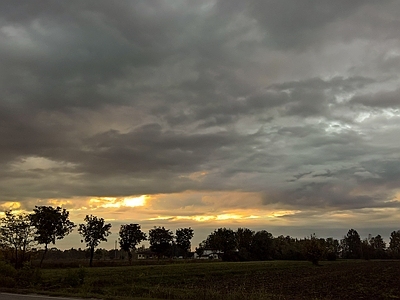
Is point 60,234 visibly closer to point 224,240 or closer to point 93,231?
point 93,231

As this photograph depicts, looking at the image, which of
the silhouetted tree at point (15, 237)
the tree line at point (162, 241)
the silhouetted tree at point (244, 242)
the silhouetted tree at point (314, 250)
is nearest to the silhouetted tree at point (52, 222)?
the tree line at point (162, 241)

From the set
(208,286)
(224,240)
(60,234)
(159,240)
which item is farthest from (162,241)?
(208,286)

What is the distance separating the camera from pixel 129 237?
122 metres

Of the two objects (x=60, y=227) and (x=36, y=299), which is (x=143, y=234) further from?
(x=36, y=299)

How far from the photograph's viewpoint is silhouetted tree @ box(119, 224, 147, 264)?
122062 mm

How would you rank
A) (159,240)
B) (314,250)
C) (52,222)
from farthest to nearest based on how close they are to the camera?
(159,240) → (314,250) → (52,222)

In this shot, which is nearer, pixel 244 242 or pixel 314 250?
pixel 314 250

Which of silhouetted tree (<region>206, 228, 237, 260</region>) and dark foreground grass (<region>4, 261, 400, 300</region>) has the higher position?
silhouetted tree (<region>206, 228, 237, 260</region>)

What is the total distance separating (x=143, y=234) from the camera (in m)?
125

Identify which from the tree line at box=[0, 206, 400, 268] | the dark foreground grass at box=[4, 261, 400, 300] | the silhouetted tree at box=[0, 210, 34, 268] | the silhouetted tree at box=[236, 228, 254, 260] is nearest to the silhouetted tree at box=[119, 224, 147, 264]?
the tree line at box=[0, 206, 400, 268]

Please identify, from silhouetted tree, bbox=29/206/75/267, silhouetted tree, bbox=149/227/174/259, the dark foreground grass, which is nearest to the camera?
the dark foreground grass

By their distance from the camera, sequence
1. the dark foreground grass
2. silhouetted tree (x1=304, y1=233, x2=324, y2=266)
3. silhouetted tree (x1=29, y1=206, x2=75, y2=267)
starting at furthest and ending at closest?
silhouetted tree (x1=304, y1=233, x2=324, y2=266)
silhouetted tree (x1=29, y1=206, x2=75, y2=267)
the dark foreground grass

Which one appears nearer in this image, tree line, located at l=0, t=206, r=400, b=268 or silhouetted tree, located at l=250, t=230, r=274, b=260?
tree line, located at l=0, t=206, r=400, b=268

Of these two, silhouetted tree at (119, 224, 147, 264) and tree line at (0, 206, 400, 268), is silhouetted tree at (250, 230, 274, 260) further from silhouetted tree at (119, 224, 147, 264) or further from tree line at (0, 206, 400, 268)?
silhouetted tree at (119, 224, 147, 264)
